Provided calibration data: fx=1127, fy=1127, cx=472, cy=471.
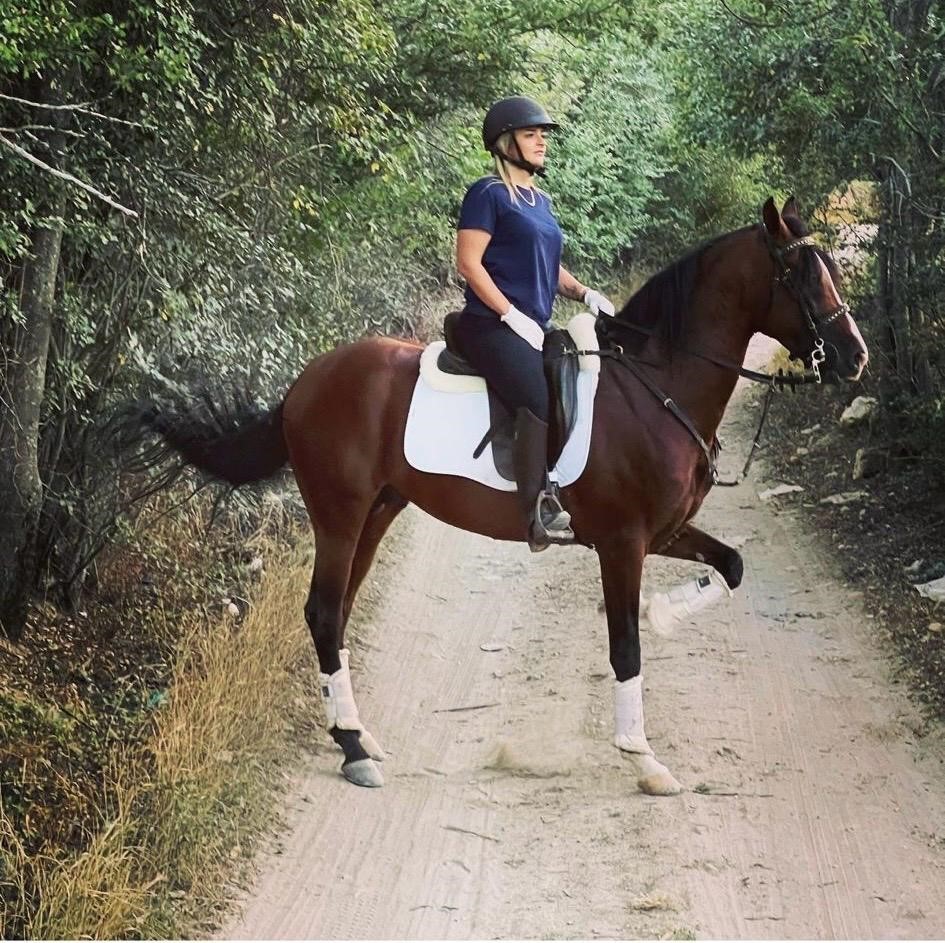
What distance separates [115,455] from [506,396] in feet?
7.03

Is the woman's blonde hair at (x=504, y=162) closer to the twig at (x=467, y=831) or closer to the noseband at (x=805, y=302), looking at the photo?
the noseband at (x=805, y=302)

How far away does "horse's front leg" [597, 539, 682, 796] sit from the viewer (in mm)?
5043

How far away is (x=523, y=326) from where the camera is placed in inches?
193

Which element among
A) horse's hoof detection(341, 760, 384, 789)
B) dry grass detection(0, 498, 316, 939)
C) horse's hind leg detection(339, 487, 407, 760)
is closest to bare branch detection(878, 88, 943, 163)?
horse's hind leg detection(339, 487, 407, 760)

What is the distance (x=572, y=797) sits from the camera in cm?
501

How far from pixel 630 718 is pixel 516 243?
86.5 inches

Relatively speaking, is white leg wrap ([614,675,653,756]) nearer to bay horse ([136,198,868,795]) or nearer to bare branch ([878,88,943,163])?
bay horse ([136,198,868,795])

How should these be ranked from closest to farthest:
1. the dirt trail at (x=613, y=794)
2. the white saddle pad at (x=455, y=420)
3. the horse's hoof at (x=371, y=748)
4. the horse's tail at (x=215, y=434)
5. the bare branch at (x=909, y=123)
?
the dirt trail at (x=613, y=794)
the white saddle pad at (x=455, y=420)
the horse's hoof at (x=371, y=748)
the horse's tail at (x=215, y=434)
the bare branch at (x=909, y=123)

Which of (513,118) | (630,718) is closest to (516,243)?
(513,118)

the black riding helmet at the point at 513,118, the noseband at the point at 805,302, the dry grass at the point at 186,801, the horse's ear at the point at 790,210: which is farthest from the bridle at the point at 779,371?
the dry grass at the point at 186,801

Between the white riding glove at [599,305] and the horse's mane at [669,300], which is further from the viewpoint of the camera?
the white riding glove at [599,305]

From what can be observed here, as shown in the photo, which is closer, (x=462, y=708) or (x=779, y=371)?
(x=779, y=371)

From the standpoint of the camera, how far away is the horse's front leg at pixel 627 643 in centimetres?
504

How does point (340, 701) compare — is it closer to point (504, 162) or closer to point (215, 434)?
point (215, 434)
